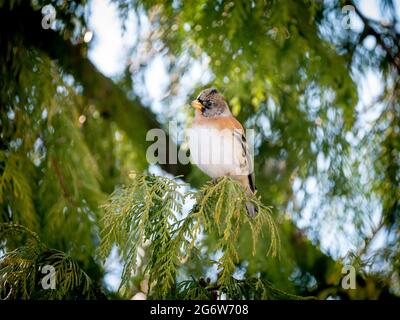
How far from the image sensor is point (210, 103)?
10.9 ft

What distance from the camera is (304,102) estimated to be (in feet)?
12.1

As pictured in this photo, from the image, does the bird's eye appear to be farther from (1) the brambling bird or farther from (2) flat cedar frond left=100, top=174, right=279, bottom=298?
(2) flat cedar frond left=100, top=174, right=279, bottom=298

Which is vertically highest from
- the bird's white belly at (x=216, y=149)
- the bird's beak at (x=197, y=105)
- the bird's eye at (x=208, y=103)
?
the bird's eye at (x=208, y=103)

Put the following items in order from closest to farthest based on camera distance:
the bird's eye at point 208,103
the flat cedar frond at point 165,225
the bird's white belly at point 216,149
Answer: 1. the flat cedar frond at point 165,225
2. the bird's white belly at point 216,149
3. the bird's eye at point 208,103

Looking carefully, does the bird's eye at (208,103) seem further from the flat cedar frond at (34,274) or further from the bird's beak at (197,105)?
the flat cedar frond at (34,274)

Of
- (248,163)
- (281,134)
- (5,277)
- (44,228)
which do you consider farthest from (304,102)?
(5,277)

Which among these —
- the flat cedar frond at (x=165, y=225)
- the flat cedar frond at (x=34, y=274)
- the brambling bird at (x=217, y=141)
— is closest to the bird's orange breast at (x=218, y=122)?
the brambling bird at (x=217, y=141)

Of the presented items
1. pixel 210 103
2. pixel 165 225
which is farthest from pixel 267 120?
pixel 165 225

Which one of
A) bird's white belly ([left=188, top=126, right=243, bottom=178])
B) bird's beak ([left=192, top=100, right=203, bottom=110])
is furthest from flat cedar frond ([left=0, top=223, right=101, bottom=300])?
bird's beak ([left=192, top=100, right=203, bottom=110])

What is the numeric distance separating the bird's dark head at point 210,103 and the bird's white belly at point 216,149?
126mm

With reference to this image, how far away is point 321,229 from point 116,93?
1.72 m

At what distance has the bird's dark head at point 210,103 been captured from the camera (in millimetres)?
3309

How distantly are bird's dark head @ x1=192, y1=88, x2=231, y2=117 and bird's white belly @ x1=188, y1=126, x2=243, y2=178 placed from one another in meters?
0.13

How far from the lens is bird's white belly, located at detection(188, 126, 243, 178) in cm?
321
